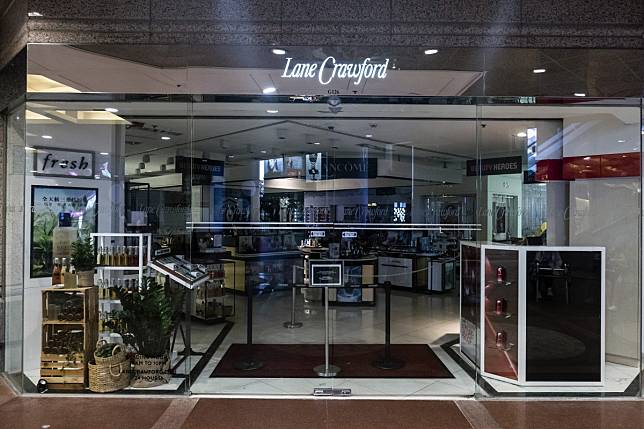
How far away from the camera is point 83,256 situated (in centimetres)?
422

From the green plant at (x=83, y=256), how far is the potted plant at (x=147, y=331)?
0.42 meters

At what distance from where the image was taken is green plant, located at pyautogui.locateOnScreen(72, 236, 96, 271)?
4.21 metres

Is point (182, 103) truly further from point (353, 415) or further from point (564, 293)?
point (564, 293)

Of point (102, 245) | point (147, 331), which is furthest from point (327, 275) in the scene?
point (102, 245)

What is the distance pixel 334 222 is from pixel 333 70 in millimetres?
2329

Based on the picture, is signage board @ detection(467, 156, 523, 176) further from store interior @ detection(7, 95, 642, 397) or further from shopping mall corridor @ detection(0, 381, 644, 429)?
shopping mall corridor @ detection(0, 381, 644, 429)

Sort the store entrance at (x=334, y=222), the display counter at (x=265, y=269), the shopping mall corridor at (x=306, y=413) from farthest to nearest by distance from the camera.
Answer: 1. the display counter at (x=265, y=269)
2. the store entrance at (x=334, y=222)
3. the shopping mall corridor at (x=306, y=413)

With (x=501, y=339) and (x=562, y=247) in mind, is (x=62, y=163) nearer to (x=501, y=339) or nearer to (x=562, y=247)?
(x=501, y=339)

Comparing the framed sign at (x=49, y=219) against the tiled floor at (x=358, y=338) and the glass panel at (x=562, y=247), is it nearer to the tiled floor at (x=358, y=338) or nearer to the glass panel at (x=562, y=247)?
the tiled floor at (x=358, y=338)

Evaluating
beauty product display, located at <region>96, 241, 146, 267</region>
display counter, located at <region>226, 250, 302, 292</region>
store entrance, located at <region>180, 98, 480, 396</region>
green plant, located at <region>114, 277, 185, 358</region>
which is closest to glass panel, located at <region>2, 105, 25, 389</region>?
beauty product display, located at <region>96, 241, 146, 267</region>

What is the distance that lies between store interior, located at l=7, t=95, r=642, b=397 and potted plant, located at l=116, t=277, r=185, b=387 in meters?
0.09

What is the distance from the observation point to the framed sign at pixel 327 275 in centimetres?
476

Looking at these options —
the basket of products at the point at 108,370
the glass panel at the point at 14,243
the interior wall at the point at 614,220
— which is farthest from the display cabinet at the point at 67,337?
the interior wall at the point at 614,220

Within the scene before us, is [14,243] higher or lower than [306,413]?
higher
